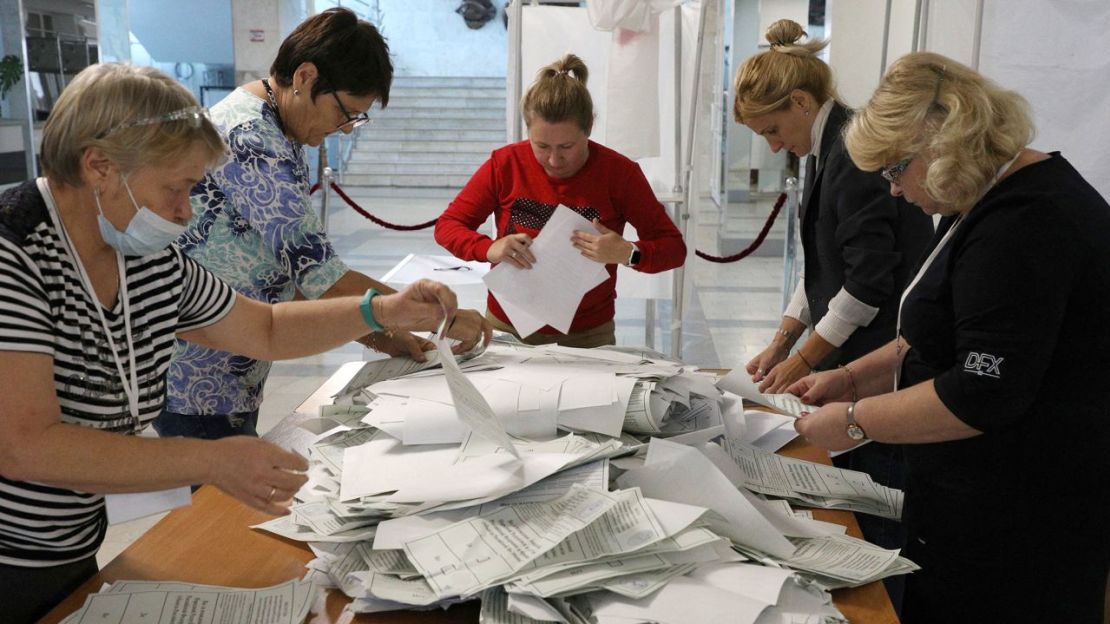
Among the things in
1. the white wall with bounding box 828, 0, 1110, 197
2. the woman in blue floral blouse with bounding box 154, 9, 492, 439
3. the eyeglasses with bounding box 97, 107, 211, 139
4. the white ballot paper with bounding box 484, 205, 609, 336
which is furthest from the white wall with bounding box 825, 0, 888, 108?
the eyeglasses with bounding box 97, 107, 211, 139

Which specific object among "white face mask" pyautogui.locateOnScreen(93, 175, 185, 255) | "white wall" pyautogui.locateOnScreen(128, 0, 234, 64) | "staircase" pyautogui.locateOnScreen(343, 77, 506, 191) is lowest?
"staircase" pyautogui.locateOnScreen(343, 77, 506, 191)

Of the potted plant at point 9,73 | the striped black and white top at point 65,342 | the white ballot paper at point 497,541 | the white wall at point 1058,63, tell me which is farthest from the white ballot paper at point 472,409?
the potted plant at point 9,73

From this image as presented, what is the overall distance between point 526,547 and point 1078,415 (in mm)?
865

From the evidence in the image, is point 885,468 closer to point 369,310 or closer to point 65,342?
point 369,310

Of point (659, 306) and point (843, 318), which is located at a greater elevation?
point (843, 318)

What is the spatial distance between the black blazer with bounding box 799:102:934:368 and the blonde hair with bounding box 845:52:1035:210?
0.67 meters

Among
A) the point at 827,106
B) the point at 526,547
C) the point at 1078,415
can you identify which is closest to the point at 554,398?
the point at 526,547

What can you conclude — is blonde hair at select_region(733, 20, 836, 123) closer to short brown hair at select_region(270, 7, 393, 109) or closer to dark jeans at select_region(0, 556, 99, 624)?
short brown hair at select_region(270, 7, 393, 109)

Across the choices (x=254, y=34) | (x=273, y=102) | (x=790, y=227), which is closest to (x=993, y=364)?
(x=273, y=102)

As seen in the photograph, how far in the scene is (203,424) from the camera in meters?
1.99

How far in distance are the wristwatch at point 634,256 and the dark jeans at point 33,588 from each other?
5.23 ft

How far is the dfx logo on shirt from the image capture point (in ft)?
4.48

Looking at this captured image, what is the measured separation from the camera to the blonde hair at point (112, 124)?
1.20m

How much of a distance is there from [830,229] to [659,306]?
523cm
